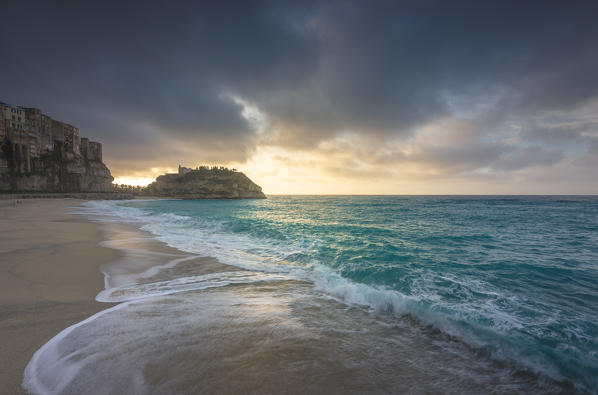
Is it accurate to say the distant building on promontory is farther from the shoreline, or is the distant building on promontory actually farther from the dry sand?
the dry sand

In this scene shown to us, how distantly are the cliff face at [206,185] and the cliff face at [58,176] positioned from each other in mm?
37649

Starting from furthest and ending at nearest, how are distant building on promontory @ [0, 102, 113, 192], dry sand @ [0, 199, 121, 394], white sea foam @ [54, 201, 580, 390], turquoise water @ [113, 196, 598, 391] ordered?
distant building on promontory @ [0, 102, 113, 192] < white sea foam @ [54, 201, 580, 390] < turquoise water @ [113, 196, 598, 391] < dry sand @ [0, 199, 121, 394]

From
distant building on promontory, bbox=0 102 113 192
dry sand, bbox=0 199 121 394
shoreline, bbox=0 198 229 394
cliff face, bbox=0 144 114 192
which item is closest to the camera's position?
dry sand, bbox=0 199 121 394

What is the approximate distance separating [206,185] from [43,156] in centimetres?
6474

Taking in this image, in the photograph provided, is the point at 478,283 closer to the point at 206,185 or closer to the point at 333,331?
the point at 333,331

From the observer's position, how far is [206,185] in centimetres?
13088

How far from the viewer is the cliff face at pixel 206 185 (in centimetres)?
13062

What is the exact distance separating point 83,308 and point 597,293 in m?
11.9

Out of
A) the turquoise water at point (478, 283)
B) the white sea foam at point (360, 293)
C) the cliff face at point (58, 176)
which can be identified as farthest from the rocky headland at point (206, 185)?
the white sea foam at point (360, 293)

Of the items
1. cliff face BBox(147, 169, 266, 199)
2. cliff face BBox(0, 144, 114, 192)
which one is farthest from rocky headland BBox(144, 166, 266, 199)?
cliff face BBox(0, 144, 114, 192)

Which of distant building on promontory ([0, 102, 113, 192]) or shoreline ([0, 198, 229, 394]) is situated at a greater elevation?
distant building on promontory ([0, 102, 113, 192])

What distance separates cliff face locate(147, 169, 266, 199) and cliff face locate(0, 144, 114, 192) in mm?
37649

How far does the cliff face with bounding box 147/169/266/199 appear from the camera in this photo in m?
131

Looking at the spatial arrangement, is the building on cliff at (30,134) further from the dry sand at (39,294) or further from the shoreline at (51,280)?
the dry sand at (39,294)
